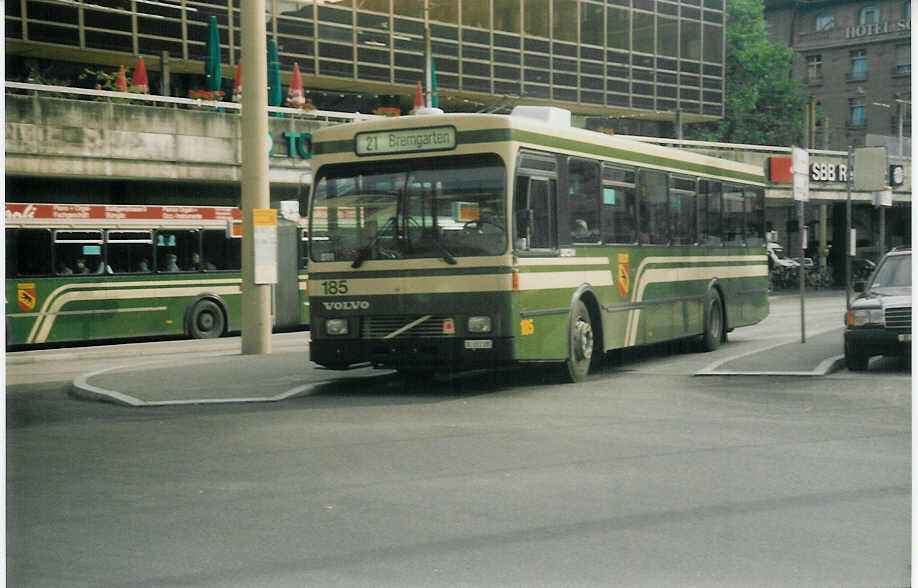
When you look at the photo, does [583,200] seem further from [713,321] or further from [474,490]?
[474,490]

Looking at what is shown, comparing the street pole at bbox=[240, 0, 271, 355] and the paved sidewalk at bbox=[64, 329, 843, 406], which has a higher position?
the street pole at bbox=[240, 0, 271, 355]

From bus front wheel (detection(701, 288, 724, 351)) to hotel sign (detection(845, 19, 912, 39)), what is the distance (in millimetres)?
5976

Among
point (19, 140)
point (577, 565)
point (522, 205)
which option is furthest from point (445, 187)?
point (19, 140)

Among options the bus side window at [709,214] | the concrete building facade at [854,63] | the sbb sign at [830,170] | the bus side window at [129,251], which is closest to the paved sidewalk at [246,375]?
the bus side window at [709,214]

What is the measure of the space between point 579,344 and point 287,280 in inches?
494

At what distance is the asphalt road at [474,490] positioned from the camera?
5.47 metres

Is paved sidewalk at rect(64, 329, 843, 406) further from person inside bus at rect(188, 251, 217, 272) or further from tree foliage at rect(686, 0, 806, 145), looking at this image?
person inside bus at rect(188, 251, 217, 272)

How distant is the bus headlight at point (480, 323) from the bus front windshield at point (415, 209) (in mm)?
575

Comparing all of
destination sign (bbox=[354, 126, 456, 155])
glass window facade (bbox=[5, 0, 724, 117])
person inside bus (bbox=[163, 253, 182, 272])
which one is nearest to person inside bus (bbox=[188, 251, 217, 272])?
person inside bus (bbox=[163, 253, 182, 272])

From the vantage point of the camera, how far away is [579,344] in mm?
13555

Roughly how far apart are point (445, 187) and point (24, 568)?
23.9 ft

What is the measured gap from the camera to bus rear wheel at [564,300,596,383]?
43.8ft

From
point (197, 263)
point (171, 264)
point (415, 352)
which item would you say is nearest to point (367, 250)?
point (415, 352)

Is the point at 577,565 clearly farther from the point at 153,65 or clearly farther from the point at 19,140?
the point at 153,65
